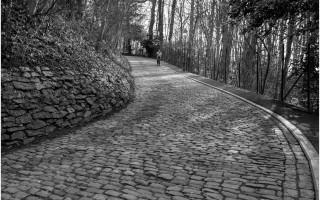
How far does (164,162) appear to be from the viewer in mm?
5875

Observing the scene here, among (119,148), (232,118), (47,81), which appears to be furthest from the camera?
(232,118)

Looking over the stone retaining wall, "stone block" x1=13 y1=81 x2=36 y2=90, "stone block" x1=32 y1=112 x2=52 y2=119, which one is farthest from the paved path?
"stone block" x1=13 y1=81 x2=36 y2=90

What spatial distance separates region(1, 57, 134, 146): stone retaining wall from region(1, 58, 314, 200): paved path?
43cm

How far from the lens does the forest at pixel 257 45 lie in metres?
10.2

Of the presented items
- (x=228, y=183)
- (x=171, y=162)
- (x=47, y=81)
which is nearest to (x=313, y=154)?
(x=228, y=183)

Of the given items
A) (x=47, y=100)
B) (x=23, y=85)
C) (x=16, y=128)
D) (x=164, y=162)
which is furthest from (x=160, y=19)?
(x=164, y=162)

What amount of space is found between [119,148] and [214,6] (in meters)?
25.7

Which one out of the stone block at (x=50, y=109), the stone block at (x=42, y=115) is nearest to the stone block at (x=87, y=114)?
the stone block at (x=50, y=109)

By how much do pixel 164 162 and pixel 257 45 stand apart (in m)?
15.4

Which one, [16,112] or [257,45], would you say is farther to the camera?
[257,45]

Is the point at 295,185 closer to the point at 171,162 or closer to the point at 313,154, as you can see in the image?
the point at 313,154

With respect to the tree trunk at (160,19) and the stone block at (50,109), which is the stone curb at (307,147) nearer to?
the stone block at (50,109)

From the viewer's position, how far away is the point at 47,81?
8023 mm

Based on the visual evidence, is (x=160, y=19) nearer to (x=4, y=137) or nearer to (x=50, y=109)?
(x=50, y=109)
